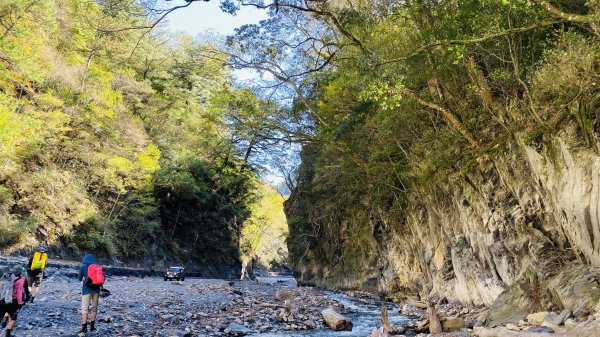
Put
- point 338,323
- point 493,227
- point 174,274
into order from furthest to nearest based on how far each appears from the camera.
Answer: point 174,274, point 493,227, point 338,323

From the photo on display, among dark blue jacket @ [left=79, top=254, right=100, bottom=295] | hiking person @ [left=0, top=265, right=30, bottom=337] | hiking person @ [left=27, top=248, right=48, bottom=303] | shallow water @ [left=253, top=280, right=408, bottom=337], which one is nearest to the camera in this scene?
hiking person @ [left=0, top=265, right=30, bottom=337]

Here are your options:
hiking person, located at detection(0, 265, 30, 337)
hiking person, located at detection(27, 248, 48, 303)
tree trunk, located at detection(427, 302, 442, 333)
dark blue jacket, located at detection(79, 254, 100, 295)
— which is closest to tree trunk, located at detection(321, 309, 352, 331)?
tree trunk, located at detection(427, 302, 442, 333)

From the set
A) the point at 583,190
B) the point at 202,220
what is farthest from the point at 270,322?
the point at 202,220

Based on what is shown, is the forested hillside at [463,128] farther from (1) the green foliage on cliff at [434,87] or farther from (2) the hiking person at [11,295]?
(2) the hiking person at [11,295]

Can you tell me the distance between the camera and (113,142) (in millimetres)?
30234

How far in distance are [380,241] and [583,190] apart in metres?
18.0

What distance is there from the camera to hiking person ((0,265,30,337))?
720 centimetres

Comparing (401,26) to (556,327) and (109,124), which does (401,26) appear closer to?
(556,327)

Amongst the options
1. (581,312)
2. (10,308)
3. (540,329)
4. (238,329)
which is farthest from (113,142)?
(581,312)

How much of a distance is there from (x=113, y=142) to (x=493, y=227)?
27494 millimetres

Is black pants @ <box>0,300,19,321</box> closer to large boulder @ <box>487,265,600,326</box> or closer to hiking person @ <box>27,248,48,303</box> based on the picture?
hiking person @ <box>27,248,48,303</box>

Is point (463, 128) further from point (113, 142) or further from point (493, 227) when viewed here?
point (113, 142)

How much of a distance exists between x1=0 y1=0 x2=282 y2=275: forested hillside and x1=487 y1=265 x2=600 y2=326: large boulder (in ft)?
38.0

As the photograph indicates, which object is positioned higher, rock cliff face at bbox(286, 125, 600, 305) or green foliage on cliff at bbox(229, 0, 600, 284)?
green foliage on cliff at bbox(229, 0, 600, 284)
